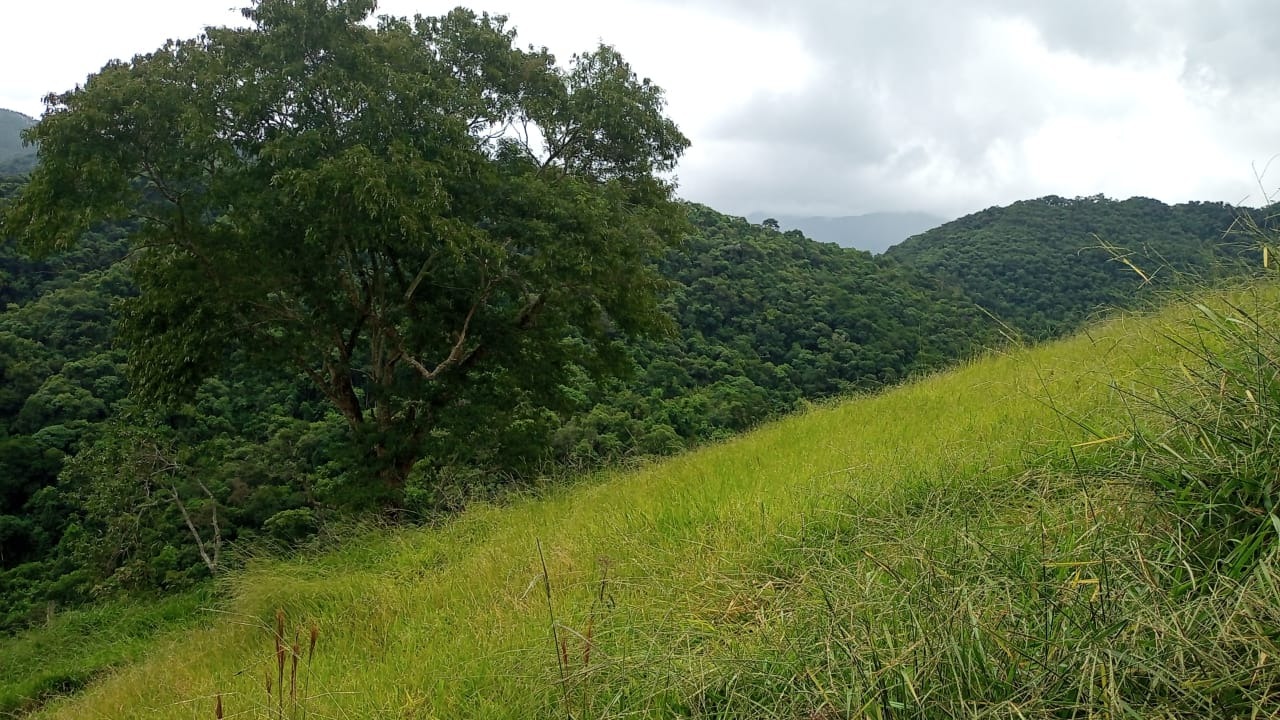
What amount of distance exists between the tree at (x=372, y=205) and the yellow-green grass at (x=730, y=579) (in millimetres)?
4069

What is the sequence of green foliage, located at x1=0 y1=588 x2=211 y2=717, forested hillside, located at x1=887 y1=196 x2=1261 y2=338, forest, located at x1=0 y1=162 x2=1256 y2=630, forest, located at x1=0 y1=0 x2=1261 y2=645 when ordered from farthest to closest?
forested hillside, located at x1=887 y1=196 x2=1261 y2=338, forest, located at x1=0 y1=162 x2=1256 y2=630, forest, located at x1=0 y1=0 x2=1261 y2=645, green foliage, located at x1=0 y1=588 x2=211 y2=717

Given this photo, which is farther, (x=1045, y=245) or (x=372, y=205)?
(x=1045, y=245)

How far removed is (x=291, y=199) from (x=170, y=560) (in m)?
11.1

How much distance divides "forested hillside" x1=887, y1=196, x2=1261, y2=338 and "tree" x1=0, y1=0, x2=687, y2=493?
17.7 meters

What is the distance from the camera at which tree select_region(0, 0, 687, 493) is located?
7.91 meters

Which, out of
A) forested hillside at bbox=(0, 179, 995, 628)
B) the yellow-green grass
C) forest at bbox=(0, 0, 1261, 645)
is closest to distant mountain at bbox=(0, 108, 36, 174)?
forested hillside at bbox=(0, 179, 995, 628)

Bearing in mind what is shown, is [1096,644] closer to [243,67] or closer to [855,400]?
[855,400]

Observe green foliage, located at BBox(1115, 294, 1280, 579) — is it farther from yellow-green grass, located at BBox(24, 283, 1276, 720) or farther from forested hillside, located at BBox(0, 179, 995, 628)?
forested hillside, located at BBox(0, 179, 995, 628)

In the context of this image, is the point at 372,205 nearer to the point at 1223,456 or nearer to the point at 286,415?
the point at 1223,456

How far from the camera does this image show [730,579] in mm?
2727

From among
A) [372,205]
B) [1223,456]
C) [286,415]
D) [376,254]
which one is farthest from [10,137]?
[1223,456]

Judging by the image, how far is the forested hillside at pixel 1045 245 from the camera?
1152 inches

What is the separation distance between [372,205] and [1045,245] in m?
45.5

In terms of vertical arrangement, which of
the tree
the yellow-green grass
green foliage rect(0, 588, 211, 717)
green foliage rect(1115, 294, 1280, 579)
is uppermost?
the tree
